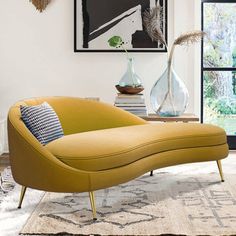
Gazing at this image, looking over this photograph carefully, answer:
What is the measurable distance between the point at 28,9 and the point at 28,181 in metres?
2.66

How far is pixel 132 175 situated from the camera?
3.31m

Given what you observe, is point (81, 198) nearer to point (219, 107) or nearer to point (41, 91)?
point (41, 91)

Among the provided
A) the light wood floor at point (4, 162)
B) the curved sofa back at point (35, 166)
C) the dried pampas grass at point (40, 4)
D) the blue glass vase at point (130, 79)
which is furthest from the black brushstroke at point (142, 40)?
the curved sofa back at point (35, 166)

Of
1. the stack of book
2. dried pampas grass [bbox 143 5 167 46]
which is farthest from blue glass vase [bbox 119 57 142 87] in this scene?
dried pampas grass [bbox 143 5 167 46]

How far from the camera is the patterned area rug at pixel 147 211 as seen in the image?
2.84 metres

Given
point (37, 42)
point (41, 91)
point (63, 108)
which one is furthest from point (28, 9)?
point (63, 108)

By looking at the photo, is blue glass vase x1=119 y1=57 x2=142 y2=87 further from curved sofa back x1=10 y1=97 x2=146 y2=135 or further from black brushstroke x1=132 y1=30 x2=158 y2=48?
curved sofa back x1=10 y1=97 x2=146 y2=135

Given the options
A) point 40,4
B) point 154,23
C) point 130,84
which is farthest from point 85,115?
point 40,4

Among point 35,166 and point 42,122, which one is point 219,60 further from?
point 35,166

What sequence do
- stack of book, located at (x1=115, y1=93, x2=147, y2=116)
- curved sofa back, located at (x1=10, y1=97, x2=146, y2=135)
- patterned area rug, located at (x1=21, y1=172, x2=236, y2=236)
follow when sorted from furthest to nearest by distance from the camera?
stack of book, located at (x1=115, y1=93, x2=147, y2=116) → curved sofa back, located at (x1=10, y1=97, x2=146, y2=135) → patterned area rug, located at (x1=21, y1=172, x2=236, y2=236)

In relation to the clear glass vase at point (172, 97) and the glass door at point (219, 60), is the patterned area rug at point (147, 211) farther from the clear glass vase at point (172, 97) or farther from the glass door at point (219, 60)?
the glass door at point (219, 60)

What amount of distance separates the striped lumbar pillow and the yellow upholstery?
0.07 m

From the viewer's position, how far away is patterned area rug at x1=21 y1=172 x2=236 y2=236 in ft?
9.33

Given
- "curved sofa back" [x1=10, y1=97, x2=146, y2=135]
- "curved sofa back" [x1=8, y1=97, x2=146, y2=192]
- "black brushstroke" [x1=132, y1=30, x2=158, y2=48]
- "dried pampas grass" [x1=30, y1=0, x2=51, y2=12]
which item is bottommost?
"curved sofa back" [x1=8, y1=97, x2=146, y2=192]
